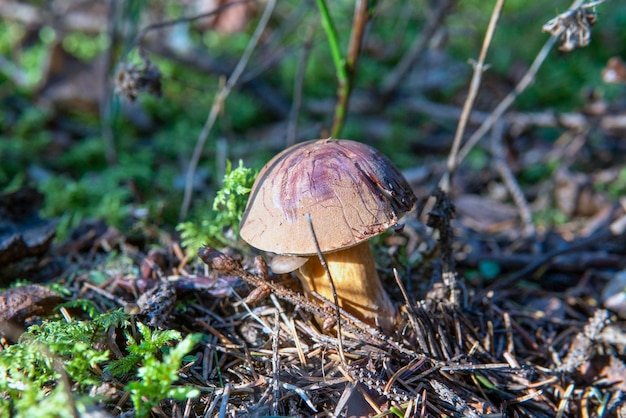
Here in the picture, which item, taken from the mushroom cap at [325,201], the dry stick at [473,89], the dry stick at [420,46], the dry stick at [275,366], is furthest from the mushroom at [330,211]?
the dry stick at [420,46]

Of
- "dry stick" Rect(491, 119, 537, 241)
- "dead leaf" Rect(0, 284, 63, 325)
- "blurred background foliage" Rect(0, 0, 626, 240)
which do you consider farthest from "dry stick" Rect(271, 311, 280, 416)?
"dry stick" Rect(491, 119, 537, 241)

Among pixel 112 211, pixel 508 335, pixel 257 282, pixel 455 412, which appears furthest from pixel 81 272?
pixel 508 335

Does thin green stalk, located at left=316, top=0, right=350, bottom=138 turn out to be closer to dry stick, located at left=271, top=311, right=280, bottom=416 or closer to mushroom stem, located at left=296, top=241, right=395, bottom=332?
mushroom stem, located at left=296, top=241, right=395, bottom=332

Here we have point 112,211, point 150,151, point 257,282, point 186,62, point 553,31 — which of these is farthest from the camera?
point 186,62

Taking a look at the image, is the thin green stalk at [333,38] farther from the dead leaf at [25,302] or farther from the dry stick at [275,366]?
the dead leaf at [25,302]

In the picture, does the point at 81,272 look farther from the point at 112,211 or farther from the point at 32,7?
the point at 32,7

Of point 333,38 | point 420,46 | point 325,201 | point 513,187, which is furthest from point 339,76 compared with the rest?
point 420,46
